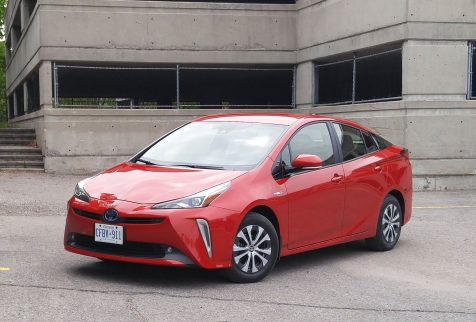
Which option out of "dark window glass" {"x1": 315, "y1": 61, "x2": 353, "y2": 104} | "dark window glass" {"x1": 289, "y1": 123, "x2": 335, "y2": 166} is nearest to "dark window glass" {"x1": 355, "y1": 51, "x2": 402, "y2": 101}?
"dark window glass" {"x1": 315, "y1": 61, "x2": 353, "y2": 104}

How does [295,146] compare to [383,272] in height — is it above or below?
above

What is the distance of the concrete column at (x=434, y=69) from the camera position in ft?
48.1

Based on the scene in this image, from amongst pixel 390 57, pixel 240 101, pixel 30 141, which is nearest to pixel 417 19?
pixel 390 57

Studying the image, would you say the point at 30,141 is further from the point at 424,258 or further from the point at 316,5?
the point at 424,258

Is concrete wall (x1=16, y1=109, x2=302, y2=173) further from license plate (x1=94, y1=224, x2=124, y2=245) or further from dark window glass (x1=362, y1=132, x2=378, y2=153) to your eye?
license plate (x1=94, y1=224, x2=124, y2=245)

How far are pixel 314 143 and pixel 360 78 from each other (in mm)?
17230

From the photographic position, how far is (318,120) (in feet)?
24.7

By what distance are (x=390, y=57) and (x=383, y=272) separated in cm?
1145

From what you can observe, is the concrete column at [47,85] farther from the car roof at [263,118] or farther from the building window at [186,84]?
the car roof at [263,118]

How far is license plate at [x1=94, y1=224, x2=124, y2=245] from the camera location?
19.2ft

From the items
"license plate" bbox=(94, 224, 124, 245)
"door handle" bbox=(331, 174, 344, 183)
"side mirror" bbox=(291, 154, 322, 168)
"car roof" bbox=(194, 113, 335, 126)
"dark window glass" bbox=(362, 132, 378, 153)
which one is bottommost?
"license plate" bbox=(94, 224, 124, 245)

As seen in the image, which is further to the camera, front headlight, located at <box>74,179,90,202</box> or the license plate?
front headlight, located at <box>74,179,90,202</box>

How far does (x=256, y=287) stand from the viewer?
6117 millimetres

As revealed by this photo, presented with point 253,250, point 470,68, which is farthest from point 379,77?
point 253,250
